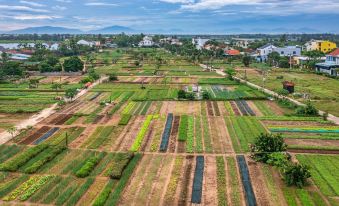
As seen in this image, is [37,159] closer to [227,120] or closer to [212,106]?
[227,120]

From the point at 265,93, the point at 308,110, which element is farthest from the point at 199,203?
the point at 265,93

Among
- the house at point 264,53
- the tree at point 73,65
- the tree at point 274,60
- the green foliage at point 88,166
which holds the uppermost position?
the house at point 264,53

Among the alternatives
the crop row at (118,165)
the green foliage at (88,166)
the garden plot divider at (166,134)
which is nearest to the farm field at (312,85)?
the garden plot divider at (166,134)

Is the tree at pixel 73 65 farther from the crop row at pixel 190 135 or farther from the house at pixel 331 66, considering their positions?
the house at pixel 331 66

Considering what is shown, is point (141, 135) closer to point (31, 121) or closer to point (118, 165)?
point (118, 165)

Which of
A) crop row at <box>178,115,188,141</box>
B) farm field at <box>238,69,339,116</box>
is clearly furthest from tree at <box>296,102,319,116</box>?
crop row at <box>178,115,188,141</box>

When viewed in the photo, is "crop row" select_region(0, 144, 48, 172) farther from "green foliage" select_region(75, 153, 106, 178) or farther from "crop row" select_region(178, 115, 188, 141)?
"crop row" select_region(178, 115, 188, 141)

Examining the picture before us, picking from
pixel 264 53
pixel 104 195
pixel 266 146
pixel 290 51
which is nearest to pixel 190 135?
pixel 266 146
